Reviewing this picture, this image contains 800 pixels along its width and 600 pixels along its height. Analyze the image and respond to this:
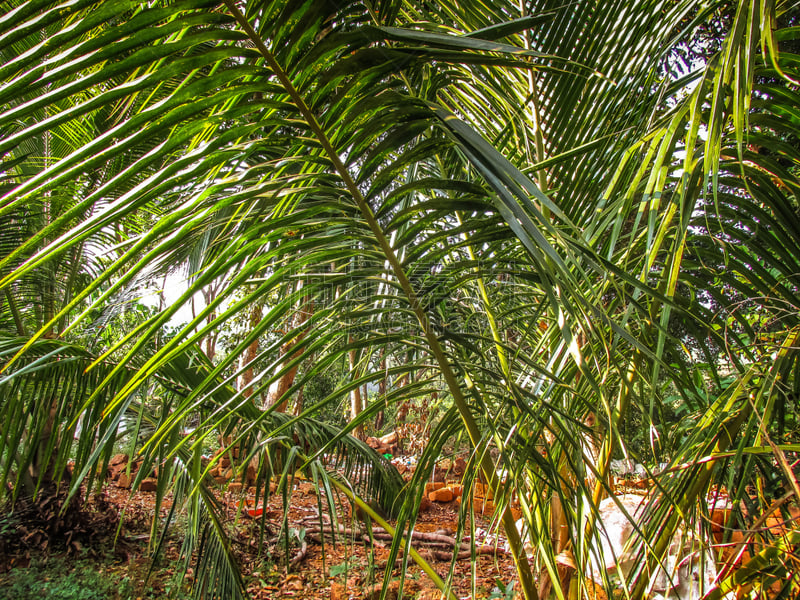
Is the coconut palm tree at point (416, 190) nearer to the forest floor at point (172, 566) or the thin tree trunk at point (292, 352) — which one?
the thin tree trunk at point (292, 352)

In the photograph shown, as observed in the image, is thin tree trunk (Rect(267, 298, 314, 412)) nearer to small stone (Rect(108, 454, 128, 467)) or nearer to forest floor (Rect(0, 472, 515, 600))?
forest floor (Rect(0, 472, 515, 600))

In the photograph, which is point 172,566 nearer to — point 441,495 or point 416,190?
point 441,495

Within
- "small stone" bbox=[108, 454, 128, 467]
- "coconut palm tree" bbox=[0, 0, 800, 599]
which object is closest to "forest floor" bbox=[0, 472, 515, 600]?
"small stone" bbox=[108, 454, 128, 467]

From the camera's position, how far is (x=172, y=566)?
280 cm

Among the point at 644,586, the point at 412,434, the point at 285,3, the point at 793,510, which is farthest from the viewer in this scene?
the point at 412,434

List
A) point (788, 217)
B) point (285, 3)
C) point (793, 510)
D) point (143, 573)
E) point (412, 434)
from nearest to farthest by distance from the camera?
1. point (285, 3)
2. point (788, 217)
3. point (793, 510)
4. point (143, 573)
5. point (412, 434)

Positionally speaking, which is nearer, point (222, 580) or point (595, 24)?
point (595, 24)

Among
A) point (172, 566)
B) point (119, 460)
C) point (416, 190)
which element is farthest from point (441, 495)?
point (416, 190)

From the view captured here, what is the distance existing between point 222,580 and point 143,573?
5.42 ft

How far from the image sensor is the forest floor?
226cm

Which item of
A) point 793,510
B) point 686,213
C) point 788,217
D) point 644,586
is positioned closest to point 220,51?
point 686,213

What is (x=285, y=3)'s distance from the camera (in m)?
0.39

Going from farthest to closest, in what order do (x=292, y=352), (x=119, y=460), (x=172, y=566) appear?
(x=119, y=460) < (x=172, y=566) < (x=292, y=352)

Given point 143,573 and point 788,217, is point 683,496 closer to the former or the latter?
point 788,217
